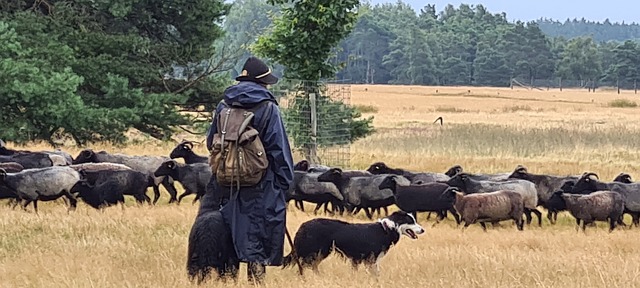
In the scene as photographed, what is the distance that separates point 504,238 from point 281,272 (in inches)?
194

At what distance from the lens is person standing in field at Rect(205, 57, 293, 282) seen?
8047 millimetres

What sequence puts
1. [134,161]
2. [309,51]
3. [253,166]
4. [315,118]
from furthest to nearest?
[309,51] → [315,118] → [134,161] → [253,166]

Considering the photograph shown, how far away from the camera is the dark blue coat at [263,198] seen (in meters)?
8.05

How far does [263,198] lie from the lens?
26.6ft

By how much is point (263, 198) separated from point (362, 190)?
8.87m

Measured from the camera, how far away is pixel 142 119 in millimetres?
28938

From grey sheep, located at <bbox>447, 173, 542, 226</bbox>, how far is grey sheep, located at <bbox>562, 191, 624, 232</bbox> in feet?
2.58

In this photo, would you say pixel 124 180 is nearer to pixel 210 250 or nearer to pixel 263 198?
pixel 210 250

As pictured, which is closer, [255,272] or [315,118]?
[255,272]

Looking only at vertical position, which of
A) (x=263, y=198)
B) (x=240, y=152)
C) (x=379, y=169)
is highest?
(x=240, y=152)

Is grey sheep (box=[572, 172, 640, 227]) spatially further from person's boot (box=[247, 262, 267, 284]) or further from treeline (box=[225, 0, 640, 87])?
treeline (box=[225, 0, 640, 87])

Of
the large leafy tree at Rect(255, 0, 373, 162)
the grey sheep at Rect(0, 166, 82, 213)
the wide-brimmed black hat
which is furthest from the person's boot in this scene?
the large leafy tree at Rect(255, 0, 373, 162)

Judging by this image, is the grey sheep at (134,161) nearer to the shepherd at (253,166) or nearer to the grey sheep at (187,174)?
the grey sheep at (187,174)

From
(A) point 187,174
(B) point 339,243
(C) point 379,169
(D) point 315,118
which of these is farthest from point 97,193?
(D) point 315,118
